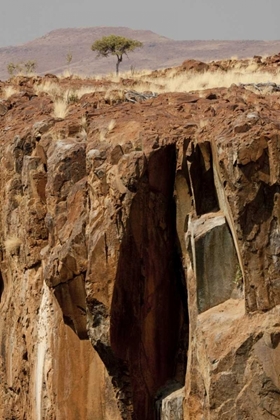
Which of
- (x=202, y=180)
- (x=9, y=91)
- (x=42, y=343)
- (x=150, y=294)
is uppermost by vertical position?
(x=9, y=91)

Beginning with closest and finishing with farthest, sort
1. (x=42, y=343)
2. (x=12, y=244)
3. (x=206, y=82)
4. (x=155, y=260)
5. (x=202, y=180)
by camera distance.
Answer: (x=202, y=180) → (x=155, y=260) → (x=42, y=343) → (x=12, y=244) → (x=206, y=82)

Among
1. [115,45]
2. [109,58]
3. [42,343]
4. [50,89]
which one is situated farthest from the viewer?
[109,58]

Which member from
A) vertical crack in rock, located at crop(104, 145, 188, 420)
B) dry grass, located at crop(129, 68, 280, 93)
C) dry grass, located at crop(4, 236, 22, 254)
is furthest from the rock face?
dry grass, located at crop(129, 68, 280, 93)

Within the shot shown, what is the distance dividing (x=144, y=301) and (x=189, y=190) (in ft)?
6.29

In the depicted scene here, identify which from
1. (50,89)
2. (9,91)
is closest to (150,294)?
(50,89)

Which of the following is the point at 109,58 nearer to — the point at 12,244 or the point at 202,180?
the point at 12,244

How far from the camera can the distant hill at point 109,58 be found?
153 metres

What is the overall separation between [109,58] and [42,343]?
6099 inches

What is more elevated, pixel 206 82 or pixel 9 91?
pixel 9 91

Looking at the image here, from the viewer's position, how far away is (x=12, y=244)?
1884 cm

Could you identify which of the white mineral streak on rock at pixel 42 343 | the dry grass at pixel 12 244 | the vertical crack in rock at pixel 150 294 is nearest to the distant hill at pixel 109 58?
the dry grass at pixel 12 244

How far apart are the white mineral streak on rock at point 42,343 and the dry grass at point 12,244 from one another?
71.1 inches

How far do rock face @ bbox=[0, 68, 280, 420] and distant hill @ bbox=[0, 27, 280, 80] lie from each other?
126 m

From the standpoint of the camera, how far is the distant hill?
6033 inches
